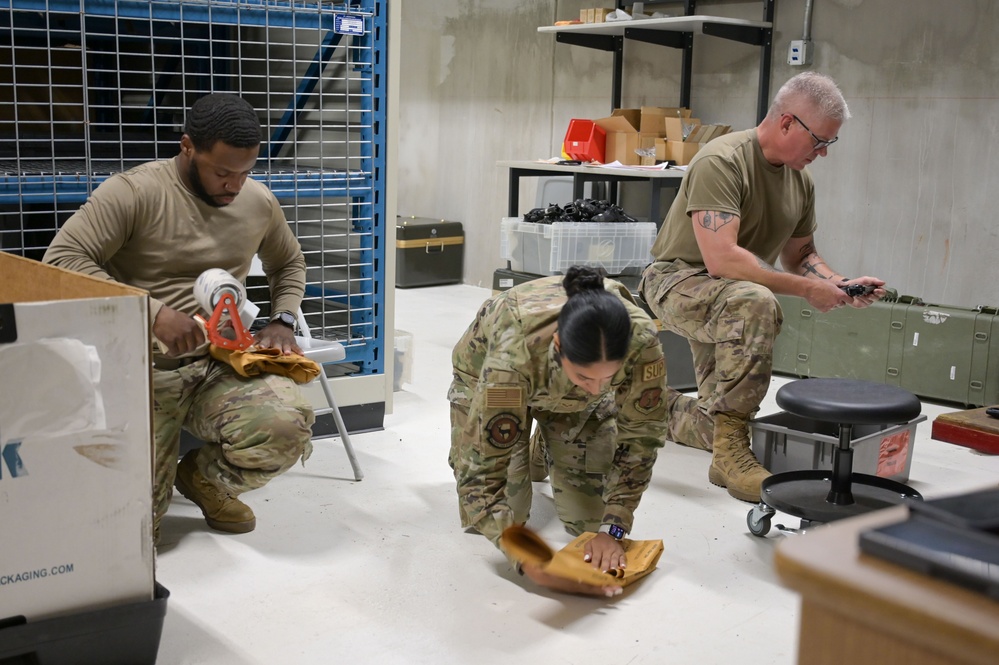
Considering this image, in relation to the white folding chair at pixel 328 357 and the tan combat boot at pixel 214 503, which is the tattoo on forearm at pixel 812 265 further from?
the tan combat boot at pixel 214 503

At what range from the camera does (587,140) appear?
530 cm

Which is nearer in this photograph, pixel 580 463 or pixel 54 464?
pixel 54 464

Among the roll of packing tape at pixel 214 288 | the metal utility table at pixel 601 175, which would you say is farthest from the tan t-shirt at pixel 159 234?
the metal utility table at pixel 601 175

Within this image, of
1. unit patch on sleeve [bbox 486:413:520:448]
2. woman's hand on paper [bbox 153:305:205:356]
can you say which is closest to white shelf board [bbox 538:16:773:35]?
unit patch on sleeve [bbox 486:413:520:448]

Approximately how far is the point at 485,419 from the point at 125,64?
9.04 ft

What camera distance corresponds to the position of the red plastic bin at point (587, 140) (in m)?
5.29

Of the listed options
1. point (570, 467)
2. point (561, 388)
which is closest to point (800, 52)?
point (570, 467)

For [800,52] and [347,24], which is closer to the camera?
[347,24]

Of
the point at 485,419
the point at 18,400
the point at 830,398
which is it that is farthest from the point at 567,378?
the point at 18,400

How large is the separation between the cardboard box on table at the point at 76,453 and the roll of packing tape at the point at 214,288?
2.25 feet

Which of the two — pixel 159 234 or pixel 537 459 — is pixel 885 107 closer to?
pixel 537 459

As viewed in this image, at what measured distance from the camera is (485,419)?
2371mm

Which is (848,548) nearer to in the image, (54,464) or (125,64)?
(54,464)

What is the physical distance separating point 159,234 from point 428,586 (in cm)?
115
